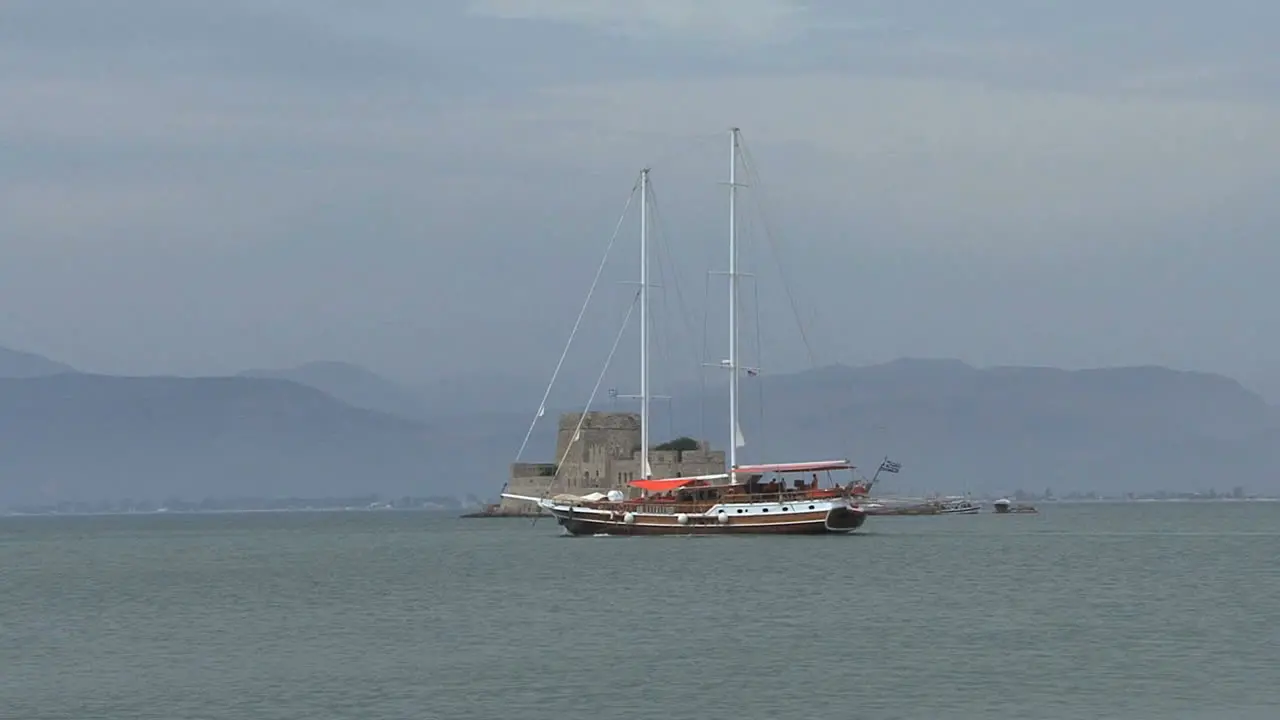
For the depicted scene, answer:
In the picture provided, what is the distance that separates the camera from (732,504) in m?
74.2

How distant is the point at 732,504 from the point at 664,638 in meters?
37.3

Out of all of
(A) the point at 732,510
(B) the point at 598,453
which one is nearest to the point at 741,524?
(A) the point at 732,510

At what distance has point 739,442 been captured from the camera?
7675 centimetres

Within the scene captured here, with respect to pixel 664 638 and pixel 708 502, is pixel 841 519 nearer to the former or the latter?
pixel 708 502

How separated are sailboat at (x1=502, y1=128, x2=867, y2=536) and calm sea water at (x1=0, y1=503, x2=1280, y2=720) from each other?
214 inches

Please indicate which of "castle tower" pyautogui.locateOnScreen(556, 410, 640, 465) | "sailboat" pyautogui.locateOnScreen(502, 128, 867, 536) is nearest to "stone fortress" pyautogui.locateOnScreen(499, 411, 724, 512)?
"castle tower" pyautogui.locateOnScreen(556, 410, 640, 465)

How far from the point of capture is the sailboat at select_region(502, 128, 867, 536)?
2881 inches

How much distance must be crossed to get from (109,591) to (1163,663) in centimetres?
3417

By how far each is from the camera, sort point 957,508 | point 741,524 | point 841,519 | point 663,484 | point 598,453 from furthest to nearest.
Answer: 1. point 957,508
2. point 598,453
3. point 663,484
4. point 841,519
5. point 741,524

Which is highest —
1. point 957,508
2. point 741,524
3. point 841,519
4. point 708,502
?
point 957,508

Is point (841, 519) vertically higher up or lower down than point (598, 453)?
lower down

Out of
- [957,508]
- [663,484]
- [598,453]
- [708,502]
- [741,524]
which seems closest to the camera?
Answer: [741,524]

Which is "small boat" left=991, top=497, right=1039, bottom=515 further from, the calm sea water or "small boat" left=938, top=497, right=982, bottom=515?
the calm sea water

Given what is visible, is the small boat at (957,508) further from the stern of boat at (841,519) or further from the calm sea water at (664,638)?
the calm sea water at (664,638)
